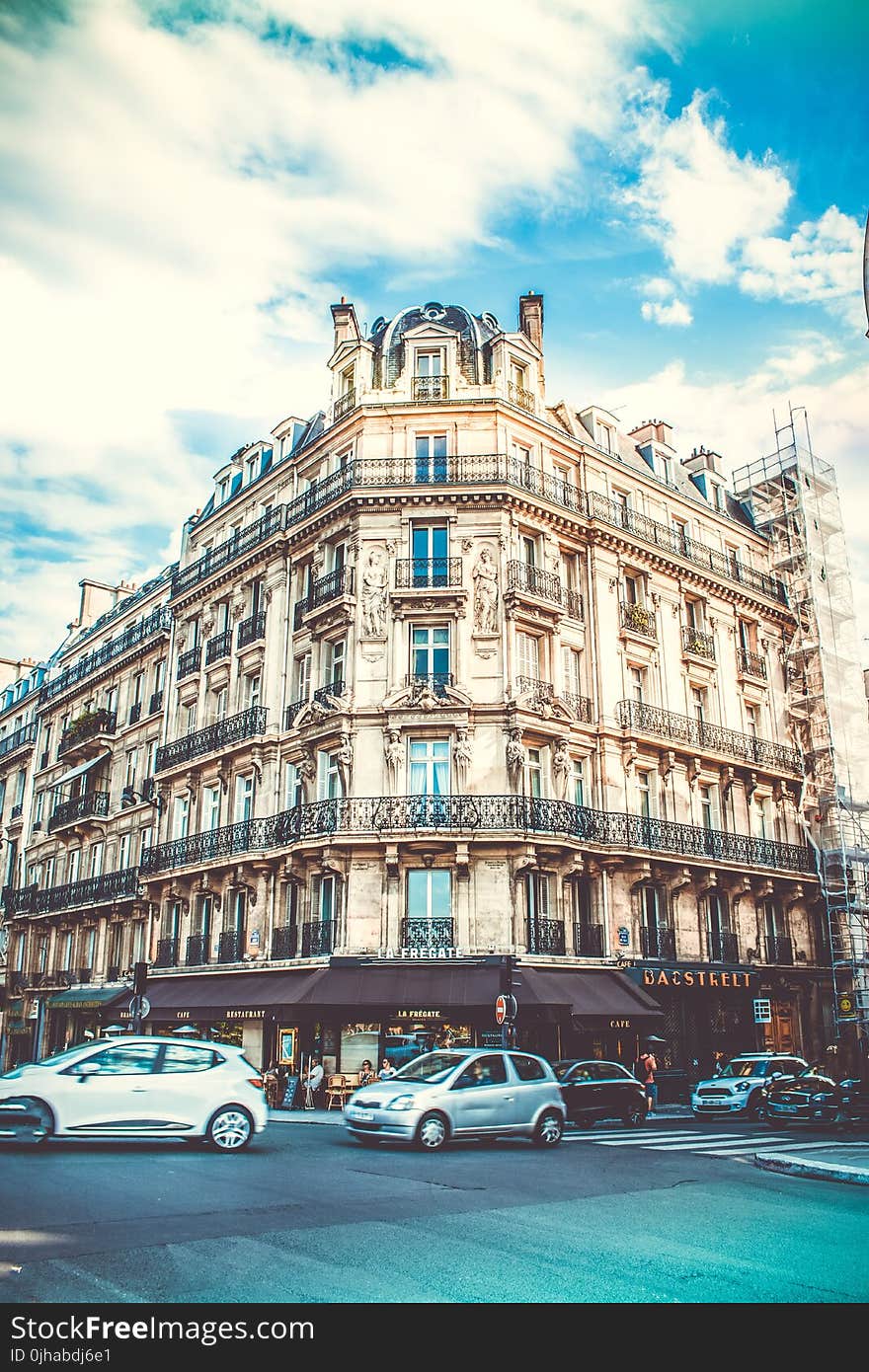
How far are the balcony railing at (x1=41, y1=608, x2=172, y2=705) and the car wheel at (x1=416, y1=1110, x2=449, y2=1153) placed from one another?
947 inches

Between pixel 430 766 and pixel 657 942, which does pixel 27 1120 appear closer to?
pixel 430 766

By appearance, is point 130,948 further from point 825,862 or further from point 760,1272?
point 760,1272

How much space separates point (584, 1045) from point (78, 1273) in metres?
20.8

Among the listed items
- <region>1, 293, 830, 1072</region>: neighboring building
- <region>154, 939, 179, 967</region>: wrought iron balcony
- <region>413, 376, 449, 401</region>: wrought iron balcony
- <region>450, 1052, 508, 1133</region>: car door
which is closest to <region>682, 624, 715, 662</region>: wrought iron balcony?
<region>1, 293, 830, 1072</region>: neighboring building

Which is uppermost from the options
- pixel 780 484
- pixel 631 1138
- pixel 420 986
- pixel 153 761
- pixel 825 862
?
pixel 780 484

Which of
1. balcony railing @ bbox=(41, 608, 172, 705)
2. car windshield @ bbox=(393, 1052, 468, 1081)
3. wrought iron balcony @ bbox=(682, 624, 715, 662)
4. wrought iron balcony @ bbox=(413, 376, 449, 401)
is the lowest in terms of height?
car windshield @ bbox=(393, 1052, 468, 1081)

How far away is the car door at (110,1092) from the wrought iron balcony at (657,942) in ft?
57.1

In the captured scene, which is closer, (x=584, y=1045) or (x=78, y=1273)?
(x=78, y=1273)

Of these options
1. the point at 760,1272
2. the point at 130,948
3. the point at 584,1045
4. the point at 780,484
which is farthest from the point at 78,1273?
the point at 780,484

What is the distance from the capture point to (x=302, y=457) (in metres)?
30.0

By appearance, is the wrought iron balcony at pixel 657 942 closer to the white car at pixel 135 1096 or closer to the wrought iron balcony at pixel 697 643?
the wrought iron balcony at pixel 697 643

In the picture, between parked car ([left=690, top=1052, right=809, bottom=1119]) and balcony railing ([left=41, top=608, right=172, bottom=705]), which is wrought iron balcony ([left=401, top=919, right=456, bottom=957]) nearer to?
parked car ([left=690, top=1052, right=809, bottom=1119])

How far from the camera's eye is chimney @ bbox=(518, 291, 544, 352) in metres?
30.4

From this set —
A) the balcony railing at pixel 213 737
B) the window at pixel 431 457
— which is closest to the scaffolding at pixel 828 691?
the window at pixel 431 457
